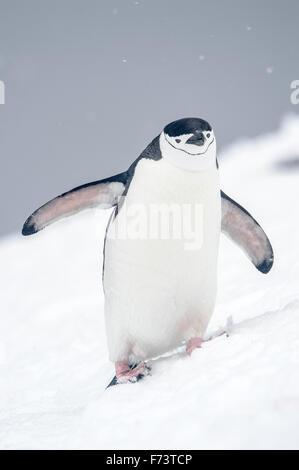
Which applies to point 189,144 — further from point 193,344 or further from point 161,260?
point 193,344

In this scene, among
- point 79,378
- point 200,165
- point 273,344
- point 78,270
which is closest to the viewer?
point 273,344

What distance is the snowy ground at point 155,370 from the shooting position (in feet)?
4.20

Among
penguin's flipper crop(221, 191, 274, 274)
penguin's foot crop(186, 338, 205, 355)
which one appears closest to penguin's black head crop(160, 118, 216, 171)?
penguin's flipper crop(221, 191, 274, 274)

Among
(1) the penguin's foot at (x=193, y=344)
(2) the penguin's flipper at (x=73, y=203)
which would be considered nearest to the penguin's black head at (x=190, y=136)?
(2) the penguin's flipper at (x=73, y=203)

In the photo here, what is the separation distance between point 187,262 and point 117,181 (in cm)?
47

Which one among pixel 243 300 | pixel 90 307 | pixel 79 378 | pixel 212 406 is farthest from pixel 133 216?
pixel 90 307

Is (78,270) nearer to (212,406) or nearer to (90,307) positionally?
(90,307)

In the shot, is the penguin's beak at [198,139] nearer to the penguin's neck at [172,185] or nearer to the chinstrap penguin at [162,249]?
the chinstrap penguin at [162,249]

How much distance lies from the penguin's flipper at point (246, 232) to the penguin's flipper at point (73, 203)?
53 centimetres

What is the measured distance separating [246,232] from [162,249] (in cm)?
67

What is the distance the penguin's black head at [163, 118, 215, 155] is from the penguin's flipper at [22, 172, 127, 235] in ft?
1.14

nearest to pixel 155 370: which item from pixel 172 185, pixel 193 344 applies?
pixel 193 344

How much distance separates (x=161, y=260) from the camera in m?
2.06

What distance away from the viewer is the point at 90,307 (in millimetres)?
5129
